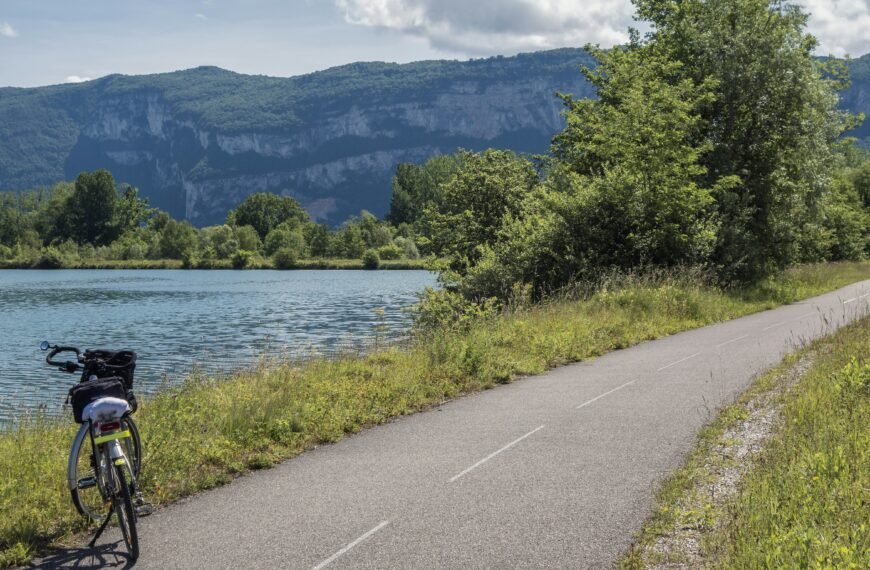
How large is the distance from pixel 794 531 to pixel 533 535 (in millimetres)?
2049

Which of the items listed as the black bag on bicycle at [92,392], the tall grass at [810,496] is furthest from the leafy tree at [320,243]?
the black bag on bicycle at [92,392]

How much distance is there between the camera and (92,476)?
7199mm

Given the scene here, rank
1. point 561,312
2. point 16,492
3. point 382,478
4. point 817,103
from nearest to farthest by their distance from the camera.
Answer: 1. point 16,492
2. point 382,478
3. point 561,312
4. point 817,103

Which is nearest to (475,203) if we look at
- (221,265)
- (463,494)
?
(463,494)

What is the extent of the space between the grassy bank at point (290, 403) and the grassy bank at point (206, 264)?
123 metres

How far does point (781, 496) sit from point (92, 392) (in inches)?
232

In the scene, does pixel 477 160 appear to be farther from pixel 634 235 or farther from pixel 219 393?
pixel 219 393

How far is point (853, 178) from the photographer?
293ft

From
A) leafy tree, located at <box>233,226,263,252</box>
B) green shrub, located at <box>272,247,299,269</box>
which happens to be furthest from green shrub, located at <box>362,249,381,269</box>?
leafy tree, located at <box>233,226,263,252</box>

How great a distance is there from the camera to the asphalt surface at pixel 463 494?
22.0 ft

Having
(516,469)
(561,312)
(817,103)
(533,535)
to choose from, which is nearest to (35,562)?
(533,535)

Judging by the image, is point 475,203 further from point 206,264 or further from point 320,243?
point 320,243

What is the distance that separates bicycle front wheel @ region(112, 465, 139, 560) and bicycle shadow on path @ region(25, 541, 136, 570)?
0.11m

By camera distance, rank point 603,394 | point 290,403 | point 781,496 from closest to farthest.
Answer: point 781,496 → point 290,403 → point 603,394
